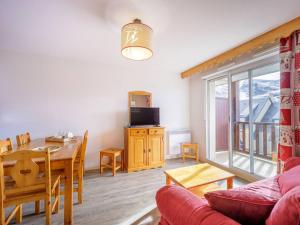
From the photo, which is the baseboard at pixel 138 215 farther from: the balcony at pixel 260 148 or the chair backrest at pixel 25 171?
the balcony at pixel 260 148

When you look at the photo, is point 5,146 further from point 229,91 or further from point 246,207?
point 229,91

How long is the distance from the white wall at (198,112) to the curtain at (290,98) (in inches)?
72.9

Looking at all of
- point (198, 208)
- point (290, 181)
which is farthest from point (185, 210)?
point (290, 181)

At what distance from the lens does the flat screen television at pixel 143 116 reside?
359 centimetres

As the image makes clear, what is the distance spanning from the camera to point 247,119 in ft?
10.6

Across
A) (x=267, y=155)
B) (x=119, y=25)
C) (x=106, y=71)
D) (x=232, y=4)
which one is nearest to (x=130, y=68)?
(x=106, y=71)

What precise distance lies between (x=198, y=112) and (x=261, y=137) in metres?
1.40

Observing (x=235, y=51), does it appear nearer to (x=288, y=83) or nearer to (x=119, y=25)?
(x=288, y=83)

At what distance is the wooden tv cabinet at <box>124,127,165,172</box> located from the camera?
130 inches

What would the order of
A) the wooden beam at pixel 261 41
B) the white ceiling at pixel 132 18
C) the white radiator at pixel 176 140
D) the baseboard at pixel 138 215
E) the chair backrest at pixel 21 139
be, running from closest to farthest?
the white ceiling at pixel 132 18
the baseboard at pixel 138 215
the wooden beam at pixel 261 41
the chair backrest at pixel 21 139
the white radiator at pixel 176 140

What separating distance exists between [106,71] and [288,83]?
10.3 ft

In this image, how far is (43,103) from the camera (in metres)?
3.10

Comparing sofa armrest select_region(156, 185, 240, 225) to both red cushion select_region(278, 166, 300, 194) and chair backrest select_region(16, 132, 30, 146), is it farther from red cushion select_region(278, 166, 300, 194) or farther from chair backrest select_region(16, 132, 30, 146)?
chair backrest select_region(16, 132, 30, 146)

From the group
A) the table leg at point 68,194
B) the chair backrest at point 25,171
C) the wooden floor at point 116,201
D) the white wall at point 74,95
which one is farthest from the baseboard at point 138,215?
the white wall at point 74,95
